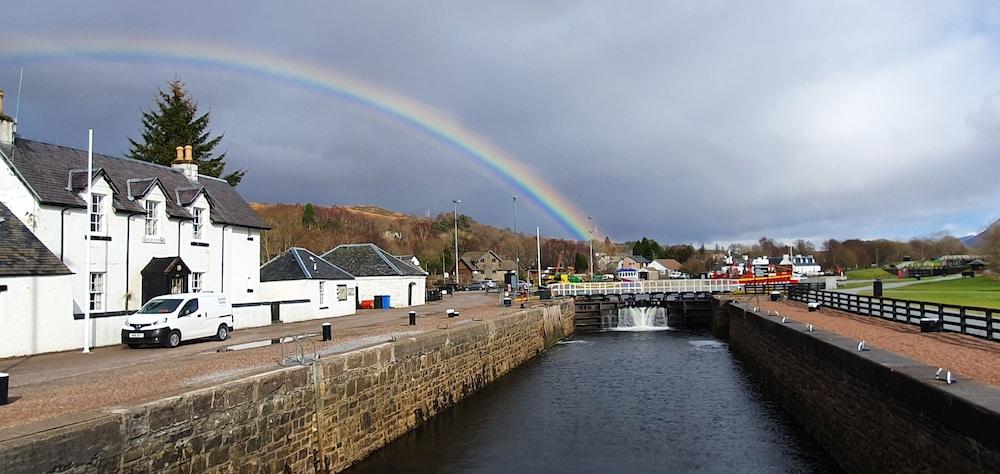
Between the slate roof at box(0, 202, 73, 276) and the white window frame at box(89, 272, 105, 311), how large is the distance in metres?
3.19

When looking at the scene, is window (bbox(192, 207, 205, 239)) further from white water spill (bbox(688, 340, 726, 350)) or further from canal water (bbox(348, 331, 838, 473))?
white water spill (bbox(688, 340, 726, 350))

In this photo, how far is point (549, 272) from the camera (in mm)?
147875

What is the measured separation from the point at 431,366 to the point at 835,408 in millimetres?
11464

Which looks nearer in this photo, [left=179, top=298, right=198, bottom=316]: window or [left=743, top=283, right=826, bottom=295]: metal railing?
[left=179, top=298, right=198, bottom=316]: window

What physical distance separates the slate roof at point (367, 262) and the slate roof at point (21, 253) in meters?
27.0

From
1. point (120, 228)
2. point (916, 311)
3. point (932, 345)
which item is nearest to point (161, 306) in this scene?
point (120, 228)

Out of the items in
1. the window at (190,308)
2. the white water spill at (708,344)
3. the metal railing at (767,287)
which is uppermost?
the window at (190,308)

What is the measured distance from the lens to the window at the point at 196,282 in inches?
1195

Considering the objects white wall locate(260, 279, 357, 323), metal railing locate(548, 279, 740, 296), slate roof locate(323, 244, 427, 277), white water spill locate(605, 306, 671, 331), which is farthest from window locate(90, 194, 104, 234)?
metal railing locate(548, 279, 740, 296)

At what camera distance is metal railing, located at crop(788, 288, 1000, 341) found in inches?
811

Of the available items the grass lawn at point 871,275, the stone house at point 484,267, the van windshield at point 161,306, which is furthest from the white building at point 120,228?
the stone house at point 484,267

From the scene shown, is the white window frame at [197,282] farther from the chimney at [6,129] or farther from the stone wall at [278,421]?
the stone wall at [278,421]

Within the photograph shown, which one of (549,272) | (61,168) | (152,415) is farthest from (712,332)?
(549,272)

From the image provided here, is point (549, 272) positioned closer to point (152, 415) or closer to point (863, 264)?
point (863, 264)
